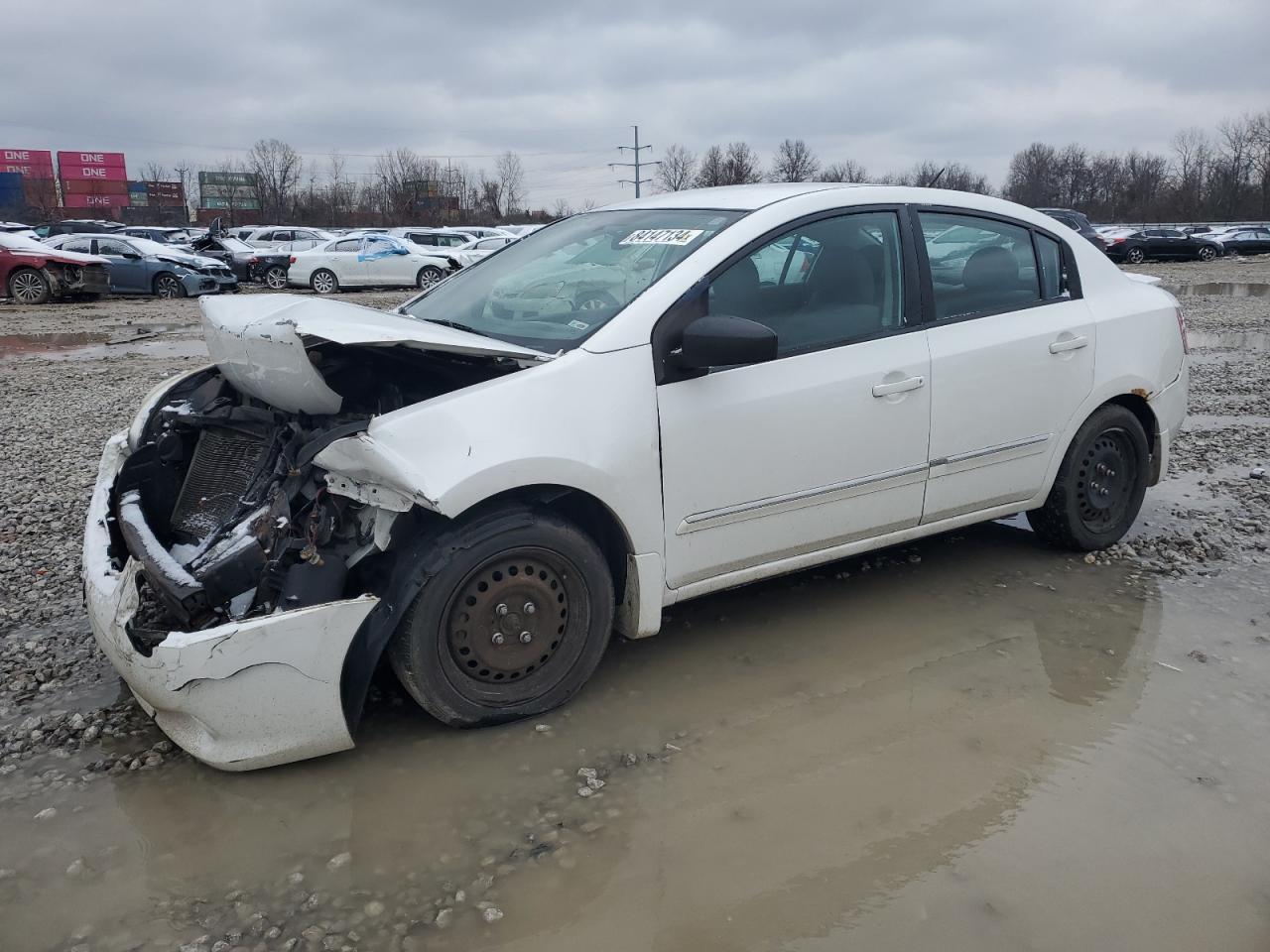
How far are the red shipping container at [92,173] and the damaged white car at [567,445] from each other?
3702 inches

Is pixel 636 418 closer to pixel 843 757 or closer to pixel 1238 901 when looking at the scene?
pixel 843 757

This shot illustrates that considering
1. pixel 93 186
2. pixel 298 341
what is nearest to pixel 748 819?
pixel 298 341

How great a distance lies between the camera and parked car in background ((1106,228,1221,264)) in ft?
115

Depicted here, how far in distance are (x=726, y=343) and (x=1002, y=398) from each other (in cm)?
158

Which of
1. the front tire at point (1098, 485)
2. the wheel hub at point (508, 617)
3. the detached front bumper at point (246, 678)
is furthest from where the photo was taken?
the front tire at point (1098, 485)

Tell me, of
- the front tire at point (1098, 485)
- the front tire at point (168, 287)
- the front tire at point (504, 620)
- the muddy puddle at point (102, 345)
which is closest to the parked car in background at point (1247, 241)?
the front tire at point (168, 287)

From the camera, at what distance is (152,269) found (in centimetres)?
2083

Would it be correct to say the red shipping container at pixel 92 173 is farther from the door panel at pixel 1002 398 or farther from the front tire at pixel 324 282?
the door panel at pixel 1002 398

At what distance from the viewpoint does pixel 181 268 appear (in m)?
21.1

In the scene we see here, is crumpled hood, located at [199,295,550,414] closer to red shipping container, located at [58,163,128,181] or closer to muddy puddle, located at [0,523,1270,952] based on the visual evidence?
muddy puddle, located at [0,523,1270,952]

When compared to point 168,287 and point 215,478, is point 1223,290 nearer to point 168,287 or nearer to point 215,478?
point 168,287

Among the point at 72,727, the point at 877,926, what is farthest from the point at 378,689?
the point at 877,926

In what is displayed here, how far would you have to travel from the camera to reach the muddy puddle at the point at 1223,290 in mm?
20844

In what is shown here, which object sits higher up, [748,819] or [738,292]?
[738,292]
